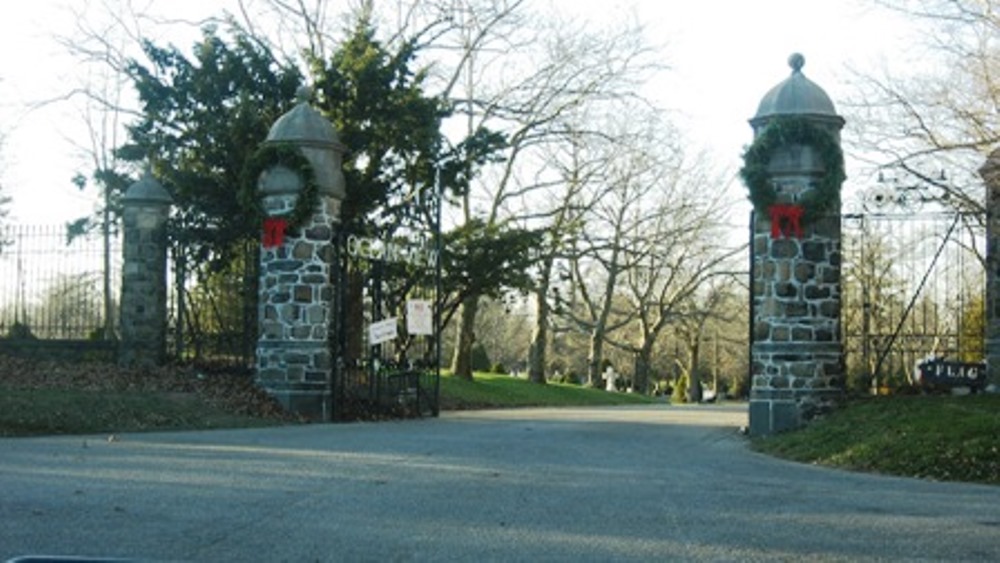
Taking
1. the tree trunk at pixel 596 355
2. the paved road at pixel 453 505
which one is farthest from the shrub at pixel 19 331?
the tree trunk at pixel 596 355

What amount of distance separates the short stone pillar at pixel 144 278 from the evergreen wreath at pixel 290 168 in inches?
93.3

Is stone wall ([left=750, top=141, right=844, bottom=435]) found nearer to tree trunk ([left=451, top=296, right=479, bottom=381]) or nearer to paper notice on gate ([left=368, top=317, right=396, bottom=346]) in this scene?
paper notice on gate ([left=368, top=317, right=396, bottom=346])

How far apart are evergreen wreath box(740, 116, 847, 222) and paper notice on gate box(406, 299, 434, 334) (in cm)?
619

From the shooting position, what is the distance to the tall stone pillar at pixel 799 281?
15.8 m

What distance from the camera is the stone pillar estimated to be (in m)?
15.8

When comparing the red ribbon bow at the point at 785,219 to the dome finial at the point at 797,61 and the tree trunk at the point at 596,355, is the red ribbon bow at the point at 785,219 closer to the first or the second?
the dome finial at the point at 797,61

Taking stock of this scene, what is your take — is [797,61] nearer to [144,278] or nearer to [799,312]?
[799,312]

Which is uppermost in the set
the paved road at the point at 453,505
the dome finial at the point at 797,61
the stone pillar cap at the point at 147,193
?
the dome finial at the point at 797,61

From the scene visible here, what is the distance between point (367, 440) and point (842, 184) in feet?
24.2

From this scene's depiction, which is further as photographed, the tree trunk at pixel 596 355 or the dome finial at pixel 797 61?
the tree trunk at pixel 596 355

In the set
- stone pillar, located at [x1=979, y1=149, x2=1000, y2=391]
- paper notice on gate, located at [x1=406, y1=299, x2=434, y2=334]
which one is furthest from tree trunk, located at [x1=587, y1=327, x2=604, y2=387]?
stone pillar, located at [x1=979, y1=149, x2=1000, y2=391]

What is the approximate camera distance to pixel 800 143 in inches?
627

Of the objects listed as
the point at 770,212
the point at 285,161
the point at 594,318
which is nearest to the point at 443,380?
the point at 285,161

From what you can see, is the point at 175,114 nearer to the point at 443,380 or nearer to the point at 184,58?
the point at 184,58
